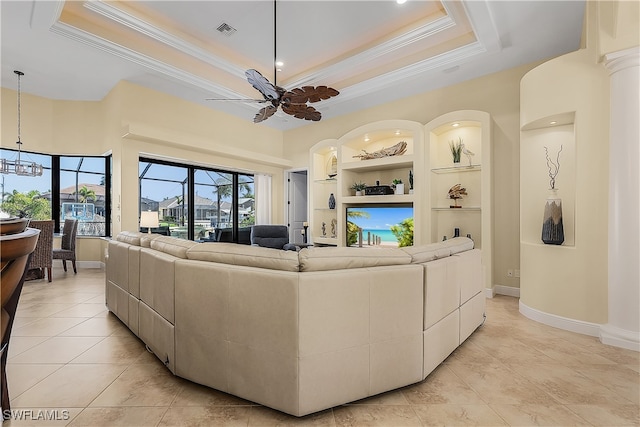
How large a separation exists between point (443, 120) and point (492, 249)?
2.01 meters

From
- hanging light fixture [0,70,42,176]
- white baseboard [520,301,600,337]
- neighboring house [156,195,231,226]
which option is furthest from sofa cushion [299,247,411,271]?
hanging light fixture [0,70,42,176]

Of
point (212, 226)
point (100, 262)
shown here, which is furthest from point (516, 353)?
point (100, 262)

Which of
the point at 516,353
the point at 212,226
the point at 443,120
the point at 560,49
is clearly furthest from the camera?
the point at 212,226

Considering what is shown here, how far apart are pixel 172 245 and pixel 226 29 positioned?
3.00 metres

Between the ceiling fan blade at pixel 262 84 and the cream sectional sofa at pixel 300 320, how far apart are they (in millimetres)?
1927

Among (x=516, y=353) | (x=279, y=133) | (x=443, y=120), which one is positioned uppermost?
(x=279, y=133)

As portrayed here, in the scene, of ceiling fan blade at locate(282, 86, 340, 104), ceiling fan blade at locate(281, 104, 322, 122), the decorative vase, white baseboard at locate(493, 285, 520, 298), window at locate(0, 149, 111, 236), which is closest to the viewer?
the decorative vase

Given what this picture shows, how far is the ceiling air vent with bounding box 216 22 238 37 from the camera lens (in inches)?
145

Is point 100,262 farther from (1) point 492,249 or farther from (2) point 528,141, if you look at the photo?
(2) point 528,141

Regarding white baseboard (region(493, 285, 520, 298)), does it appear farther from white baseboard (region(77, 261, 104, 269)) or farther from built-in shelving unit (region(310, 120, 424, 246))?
white baseboard (region(77, 261, 104, 269))

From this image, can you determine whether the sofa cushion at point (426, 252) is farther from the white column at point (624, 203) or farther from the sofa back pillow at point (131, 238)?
the sofa back pillow at point (131, 238)

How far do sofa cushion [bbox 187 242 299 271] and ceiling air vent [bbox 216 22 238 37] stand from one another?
3.05 m

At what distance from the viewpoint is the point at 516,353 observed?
7.89 ft

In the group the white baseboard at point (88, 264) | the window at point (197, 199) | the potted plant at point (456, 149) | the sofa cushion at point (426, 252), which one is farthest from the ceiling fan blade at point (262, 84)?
the white baseboard at point (88, 264)
